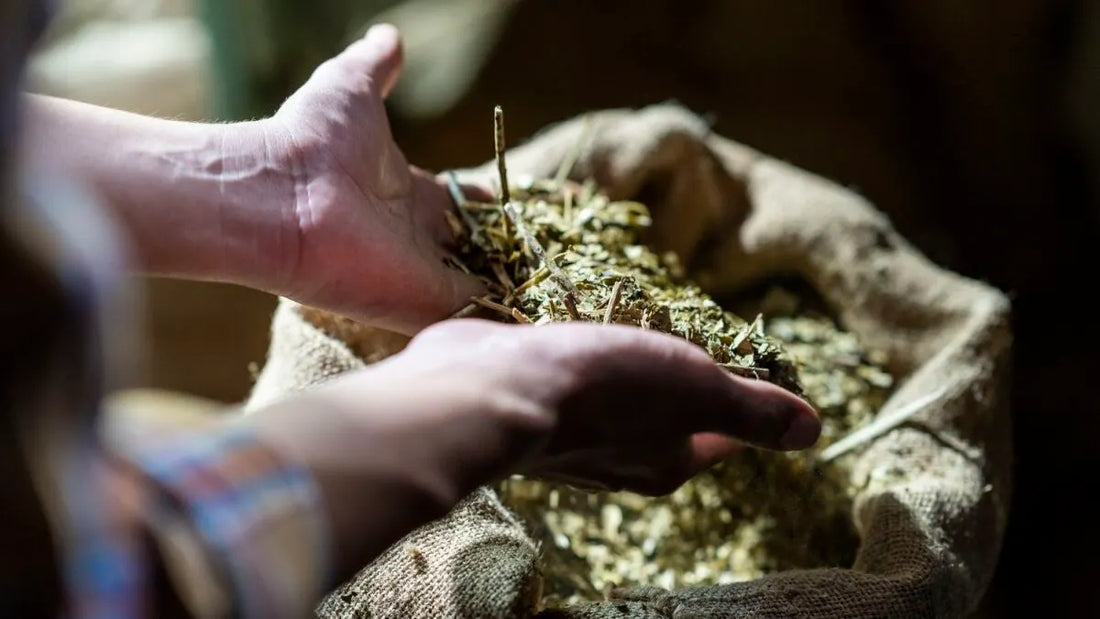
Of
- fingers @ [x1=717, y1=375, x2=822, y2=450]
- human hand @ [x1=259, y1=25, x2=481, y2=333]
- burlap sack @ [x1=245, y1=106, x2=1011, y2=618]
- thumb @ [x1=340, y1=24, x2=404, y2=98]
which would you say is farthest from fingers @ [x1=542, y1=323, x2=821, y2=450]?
thumb @ [x1=340, y1=24, x2=404, y2=98]

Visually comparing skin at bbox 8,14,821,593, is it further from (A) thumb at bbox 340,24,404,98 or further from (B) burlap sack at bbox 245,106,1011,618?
(B) burlap sack at bbox 245,106,1011,618

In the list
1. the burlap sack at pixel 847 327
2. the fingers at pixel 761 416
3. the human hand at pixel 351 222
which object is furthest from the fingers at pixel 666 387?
the human hand at pixel 351 222

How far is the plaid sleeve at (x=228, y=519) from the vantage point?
0.73m

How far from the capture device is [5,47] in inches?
27.7

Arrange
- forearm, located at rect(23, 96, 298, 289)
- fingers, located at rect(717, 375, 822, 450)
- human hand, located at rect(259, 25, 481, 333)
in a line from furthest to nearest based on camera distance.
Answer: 1. human hand, located at rect(259, 25, 481, 333)
2. forearm, located at rect(23, 96, 298, 289)
3. fingers, located at rect(717, 375, 822, 450)

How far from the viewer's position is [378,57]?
61.9 inches

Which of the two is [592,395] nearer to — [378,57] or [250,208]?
[250,208]

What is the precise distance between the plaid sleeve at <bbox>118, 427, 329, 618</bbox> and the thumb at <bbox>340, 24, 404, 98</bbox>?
2.98 feet

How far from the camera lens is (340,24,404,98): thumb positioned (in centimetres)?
154

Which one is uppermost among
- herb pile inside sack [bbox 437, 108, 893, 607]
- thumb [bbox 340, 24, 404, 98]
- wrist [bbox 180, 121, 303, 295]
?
thumb [bbox 340, 24, 404, 98]

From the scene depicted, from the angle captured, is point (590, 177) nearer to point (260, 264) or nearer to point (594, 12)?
point (260, 264)

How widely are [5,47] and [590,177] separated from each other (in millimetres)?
1191

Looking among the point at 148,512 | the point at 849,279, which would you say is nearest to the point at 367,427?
the point at 148,512

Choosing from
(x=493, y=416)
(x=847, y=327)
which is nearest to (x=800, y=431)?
(x=493, y=416)
